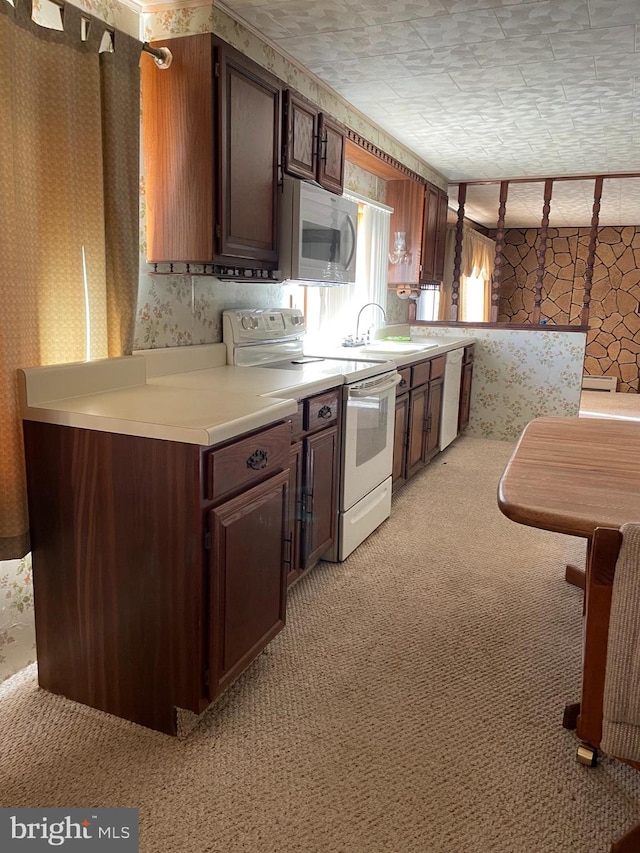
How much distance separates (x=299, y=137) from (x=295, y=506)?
1620mm

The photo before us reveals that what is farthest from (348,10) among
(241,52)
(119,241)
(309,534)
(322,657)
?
(322,657)

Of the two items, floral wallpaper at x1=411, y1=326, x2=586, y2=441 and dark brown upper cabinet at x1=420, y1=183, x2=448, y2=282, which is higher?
dark brown upper cabinet at x1=420, y1=183, x2=448, y2=282

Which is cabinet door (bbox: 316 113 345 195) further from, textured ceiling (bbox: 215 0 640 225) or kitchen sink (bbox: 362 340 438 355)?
kitchen sink (bbox: 362 340 438 355)

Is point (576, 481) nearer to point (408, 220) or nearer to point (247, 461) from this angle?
point (247, 461)

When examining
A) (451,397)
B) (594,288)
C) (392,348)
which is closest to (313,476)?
(392,348)

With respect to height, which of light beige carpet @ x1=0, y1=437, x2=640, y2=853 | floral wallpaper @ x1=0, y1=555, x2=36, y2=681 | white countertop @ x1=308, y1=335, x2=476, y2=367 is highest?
white countertop @ x1=308, y1=335, x2=476, y2=367

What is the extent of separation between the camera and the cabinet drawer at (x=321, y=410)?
2279 millimetres

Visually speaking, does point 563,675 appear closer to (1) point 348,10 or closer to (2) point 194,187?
(2) point 194,187

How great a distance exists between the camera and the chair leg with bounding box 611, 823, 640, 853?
127cm

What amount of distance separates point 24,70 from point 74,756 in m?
1.75

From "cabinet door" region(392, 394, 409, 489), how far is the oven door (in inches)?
10.2

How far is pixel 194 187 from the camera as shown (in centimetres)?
221
